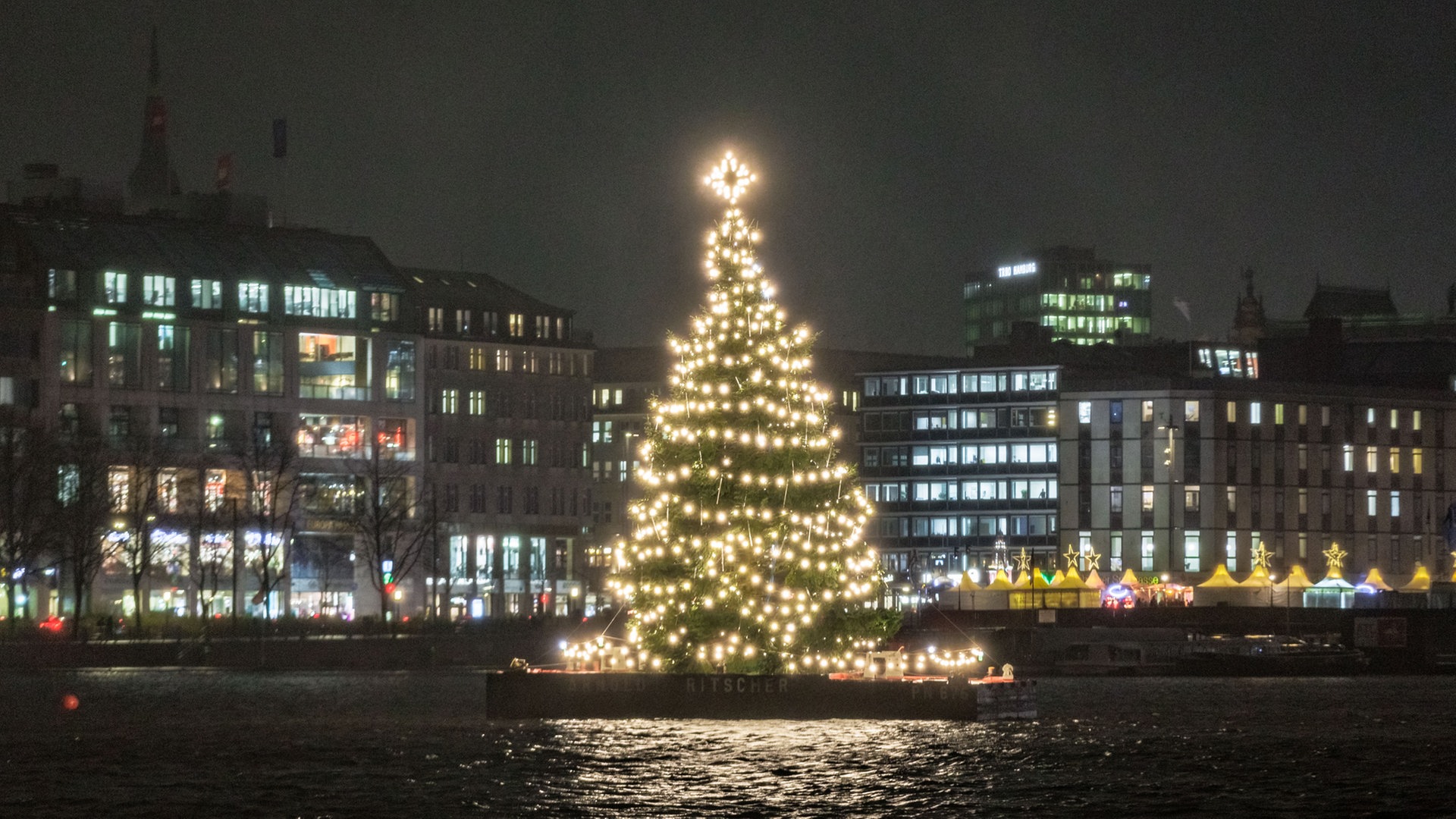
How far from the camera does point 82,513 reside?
11538 cm

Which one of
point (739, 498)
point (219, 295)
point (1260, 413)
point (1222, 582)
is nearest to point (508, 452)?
point (219, 295)

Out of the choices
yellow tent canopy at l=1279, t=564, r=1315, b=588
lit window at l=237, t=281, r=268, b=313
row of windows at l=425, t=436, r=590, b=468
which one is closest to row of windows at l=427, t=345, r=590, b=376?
row of windows at l=425, t=436, r=590, b=468

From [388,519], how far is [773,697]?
86973 mm

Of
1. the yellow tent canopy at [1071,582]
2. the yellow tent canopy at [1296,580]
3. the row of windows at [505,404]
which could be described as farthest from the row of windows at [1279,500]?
the yellow tent canopy at [1071,582]

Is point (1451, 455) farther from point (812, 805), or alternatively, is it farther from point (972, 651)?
point (812, 805)

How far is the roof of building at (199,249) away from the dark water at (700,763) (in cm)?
7585

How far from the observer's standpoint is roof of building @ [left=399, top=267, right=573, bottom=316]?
7195 inches

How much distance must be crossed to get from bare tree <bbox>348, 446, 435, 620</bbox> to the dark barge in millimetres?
71108

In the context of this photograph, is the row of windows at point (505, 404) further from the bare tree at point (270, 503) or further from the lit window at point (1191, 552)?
the lit window at point (1191, 552)

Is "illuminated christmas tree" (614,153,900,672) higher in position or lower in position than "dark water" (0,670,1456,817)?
higher

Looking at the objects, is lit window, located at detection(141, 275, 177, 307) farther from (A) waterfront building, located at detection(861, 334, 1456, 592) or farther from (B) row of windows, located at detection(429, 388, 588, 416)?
(A) waterfront building, located at detection(861, 334, 1456, 592)

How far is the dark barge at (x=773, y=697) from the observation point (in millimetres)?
55156

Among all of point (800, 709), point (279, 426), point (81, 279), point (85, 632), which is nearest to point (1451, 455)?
point (279, 426)

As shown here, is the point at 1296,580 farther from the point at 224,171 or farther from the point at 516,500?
the point at 224,171
